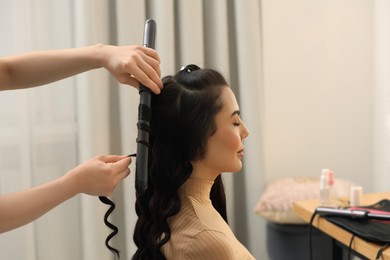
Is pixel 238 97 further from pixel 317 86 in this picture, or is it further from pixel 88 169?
pixel 88 169

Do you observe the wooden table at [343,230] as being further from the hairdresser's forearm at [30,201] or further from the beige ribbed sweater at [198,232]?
the hairdresser's forearm at [30,201]

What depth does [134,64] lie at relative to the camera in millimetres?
727

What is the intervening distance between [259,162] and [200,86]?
110cm

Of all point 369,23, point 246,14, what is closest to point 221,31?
point 246,14

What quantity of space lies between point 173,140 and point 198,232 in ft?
0.64

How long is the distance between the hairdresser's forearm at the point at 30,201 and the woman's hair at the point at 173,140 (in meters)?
0.18

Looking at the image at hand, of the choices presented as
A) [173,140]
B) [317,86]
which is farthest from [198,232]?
[317,86]

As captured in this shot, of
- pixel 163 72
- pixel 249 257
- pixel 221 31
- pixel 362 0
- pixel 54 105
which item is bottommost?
pixel 249 257

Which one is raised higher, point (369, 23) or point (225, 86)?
point (369, 23)

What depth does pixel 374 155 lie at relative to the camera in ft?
7.43

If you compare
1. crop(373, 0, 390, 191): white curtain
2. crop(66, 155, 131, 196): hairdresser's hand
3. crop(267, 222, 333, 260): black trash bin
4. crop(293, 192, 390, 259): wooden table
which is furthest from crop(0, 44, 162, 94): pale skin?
crop(373, 0, 390, 191): white curtain

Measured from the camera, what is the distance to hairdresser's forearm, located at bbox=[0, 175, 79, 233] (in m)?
0.71

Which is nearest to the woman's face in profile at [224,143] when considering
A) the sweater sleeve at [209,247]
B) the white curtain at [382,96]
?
the sweater sleeve at [209,247]

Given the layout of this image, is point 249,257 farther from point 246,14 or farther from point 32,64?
point 246,14
